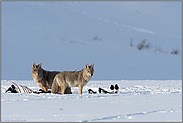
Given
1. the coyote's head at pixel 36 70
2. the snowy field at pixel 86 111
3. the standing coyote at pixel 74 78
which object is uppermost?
the coyote's head at pixel 36 70

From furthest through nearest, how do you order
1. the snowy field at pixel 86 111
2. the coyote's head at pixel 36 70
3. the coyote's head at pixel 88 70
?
the coyote's head at pixel 36 70, the coyote's head at pixel 88 70, the snowy field at pixel 86 111

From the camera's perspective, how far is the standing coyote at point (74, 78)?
7.33 meters

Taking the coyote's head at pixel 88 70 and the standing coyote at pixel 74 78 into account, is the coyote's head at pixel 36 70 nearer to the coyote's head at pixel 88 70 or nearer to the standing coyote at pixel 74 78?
the standing coyote at pixel 74 78

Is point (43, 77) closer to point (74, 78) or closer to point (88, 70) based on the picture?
point (74, 78)

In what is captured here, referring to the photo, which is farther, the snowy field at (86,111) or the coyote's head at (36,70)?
the coyote's head at (36,70)

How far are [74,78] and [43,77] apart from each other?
38.6 inches

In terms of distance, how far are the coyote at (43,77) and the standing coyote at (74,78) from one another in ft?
1.15

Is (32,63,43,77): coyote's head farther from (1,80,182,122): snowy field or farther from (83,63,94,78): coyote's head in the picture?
(1,80,182,122): snowy field

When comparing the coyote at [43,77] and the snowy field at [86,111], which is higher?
the coyote at [43,77]

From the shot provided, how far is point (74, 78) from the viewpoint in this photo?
7.43 meters

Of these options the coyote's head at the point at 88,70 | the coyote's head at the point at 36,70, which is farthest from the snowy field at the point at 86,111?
the coyote's head at the point at 36,70

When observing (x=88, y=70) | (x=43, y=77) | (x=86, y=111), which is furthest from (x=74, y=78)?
(x=86, y=111)

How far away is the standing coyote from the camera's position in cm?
733

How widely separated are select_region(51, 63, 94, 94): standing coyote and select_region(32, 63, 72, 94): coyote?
350mm
